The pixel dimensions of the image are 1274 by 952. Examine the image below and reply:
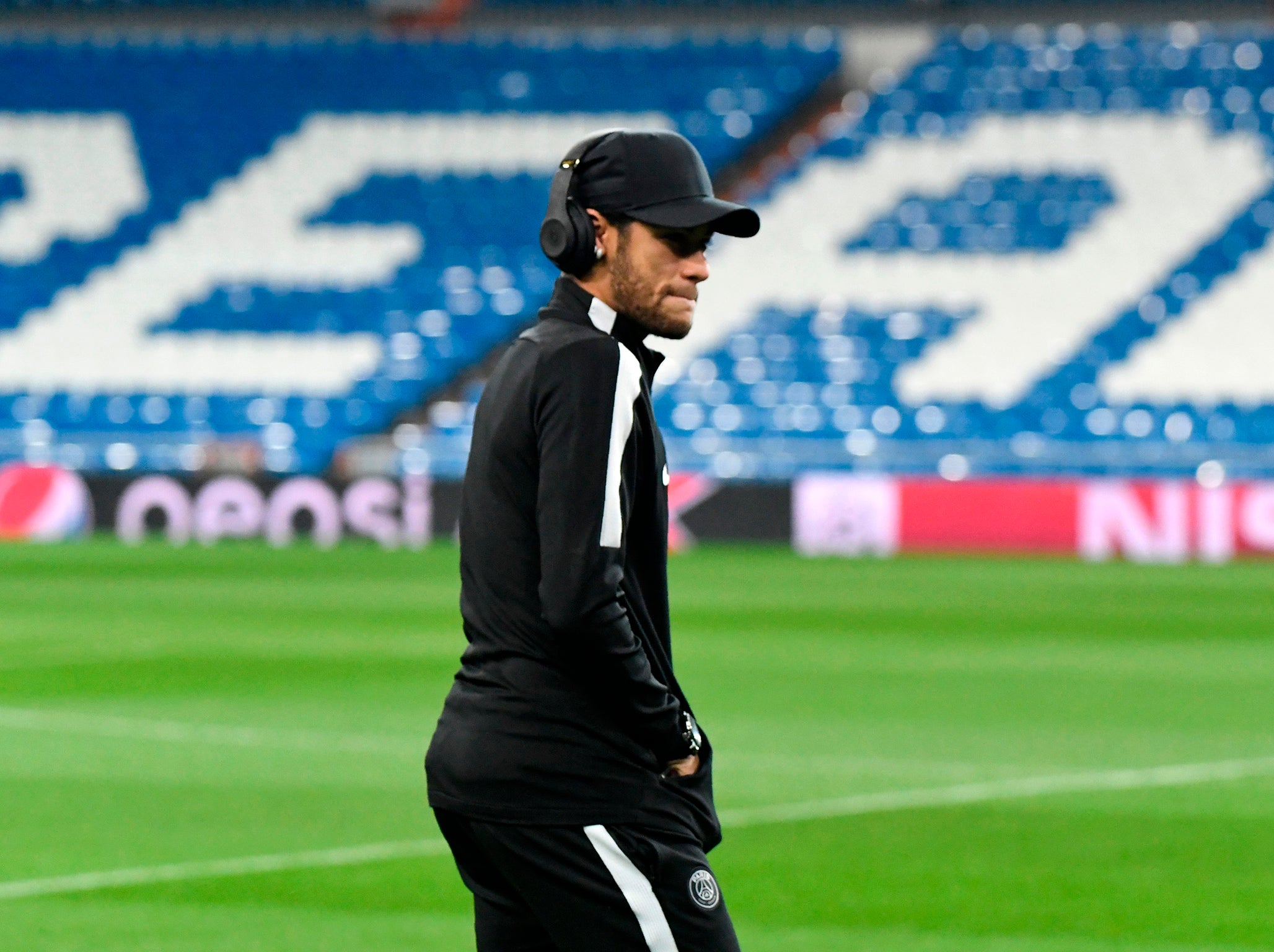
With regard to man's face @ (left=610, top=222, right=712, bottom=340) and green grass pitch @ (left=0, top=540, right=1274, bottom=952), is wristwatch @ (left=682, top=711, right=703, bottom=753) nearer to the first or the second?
man's face @ (left=610, top=222, right=712, bottom=340)

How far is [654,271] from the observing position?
3.81 meters

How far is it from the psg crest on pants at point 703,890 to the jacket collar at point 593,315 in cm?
82

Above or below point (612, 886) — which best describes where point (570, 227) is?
above

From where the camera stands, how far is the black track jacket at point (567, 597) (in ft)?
11.8

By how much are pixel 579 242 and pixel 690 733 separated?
2.70 feet

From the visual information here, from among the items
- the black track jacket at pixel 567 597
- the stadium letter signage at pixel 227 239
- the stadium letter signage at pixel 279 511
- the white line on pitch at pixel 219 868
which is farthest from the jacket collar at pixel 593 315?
the stadium letter signage at pixel 227 239

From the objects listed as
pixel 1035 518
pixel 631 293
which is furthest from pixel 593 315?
pixel 1035 518

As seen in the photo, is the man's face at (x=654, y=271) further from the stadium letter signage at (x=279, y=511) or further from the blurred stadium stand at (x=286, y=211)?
the blurred stadium stand at (x=286, y=211)

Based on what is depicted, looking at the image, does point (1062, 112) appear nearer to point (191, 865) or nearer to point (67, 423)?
point (67, 423)

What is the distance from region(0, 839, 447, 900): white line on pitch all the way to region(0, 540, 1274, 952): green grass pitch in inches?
3.5

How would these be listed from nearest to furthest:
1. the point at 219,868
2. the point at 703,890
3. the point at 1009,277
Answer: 1. the point at 703,890
2. the point at 219,868
3. the point at 1009,277

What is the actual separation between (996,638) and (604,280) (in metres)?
13.4

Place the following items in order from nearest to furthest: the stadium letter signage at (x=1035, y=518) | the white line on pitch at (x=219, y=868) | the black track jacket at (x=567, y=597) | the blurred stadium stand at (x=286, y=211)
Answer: the black track jacket at (x=567, y=597) → the white line on pitch at (x=219, y=868) → the stadium letter signage at (x=1035, y=518) → the blurred stadium stand at (x=286, y=211)

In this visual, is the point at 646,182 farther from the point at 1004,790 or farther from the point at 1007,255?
the point at 1007,255
